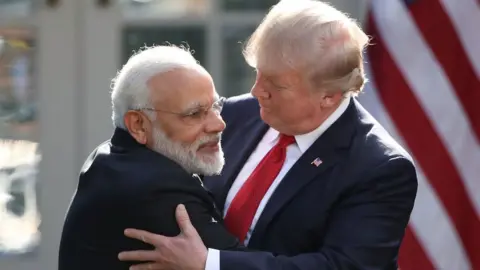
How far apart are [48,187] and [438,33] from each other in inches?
61.2

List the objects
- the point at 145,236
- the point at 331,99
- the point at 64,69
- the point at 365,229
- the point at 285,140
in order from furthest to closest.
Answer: the point at 64,69 < the point at 285,140 < the point at 331,99 < the point at 365,229 < the point at 145,236

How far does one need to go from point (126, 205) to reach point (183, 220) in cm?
13

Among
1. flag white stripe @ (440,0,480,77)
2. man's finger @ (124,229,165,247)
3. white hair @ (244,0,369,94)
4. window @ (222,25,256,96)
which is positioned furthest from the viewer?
window @ (222,25,256,96)

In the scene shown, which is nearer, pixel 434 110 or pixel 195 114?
pixel 195 114

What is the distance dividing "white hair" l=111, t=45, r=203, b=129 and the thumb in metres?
0.21

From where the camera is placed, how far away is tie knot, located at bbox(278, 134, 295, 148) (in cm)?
253

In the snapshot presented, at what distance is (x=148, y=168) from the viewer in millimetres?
2244

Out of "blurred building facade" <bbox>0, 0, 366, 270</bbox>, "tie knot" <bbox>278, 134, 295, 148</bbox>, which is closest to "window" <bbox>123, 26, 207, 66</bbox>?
"blurred building facade" <bbox>0, 0, 366, 270</bbox>

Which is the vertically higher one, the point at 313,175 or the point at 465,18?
the point at 465,18

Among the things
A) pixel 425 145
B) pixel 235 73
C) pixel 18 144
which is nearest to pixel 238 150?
pixel 425 145

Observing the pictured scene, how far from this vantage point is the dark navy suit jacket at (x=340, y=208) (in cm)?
231

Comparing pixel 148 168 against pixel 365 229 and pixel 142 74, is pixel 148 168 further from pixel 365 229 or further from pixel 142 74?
pixel 365 229

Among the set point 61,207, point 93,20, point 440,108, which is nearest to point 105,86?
point 93,20

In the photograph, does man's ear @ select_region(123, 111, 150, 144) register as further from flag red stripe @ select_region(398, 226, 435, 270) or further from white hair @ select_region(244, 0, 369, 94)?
flag red stripe @ select_region(398, 226, 435, 270)
